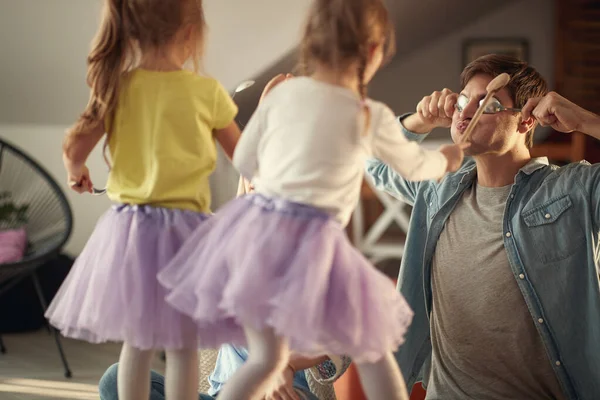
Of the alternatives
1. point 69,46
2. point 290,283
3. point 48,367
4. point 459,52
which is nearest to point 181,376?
point 290,283

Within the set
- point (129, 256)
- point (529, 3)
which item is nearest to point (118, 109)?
point (129, 256)

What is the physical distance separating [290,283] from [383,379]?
0.21 meters

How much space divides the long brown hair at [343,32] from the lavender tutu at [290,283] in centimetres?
19

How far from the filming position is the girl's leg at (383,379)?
1236 millimetres

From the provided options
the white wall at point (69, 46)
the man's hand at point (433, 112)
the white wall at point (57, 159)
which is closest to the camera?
the man's hand at point (433, 112)

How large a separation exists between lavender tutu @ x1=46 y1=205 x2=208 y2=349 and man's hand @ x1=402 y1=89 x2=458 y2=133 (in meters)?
0.67

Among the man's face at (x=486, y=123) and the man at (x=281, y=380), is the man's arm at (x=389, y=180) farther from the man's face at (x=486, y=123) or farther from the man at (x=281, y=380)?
the man at (x=281, y=380)

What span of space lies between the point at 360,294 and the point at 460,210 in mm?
741

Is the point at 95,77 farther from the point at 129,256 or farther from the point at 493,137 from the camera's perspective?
the point at 493,137

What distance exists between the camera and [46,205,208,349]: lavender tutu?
1246 millimetres

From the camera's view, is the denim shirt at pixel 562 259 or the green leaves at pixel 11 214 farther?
the green leaves at pixel 11 214

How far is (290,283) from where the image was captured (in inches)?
45.6

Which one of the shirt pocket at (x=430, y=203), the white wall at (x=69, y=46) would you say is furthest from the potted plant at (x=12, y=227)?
the shirt pocket at (x=430, y=203)

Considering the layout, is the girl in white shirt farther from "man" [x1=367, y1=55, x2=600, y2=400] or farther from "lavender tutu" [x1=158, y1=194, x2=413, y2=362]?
"man" [x1=367, y1=55, x2=600, y2=400]
